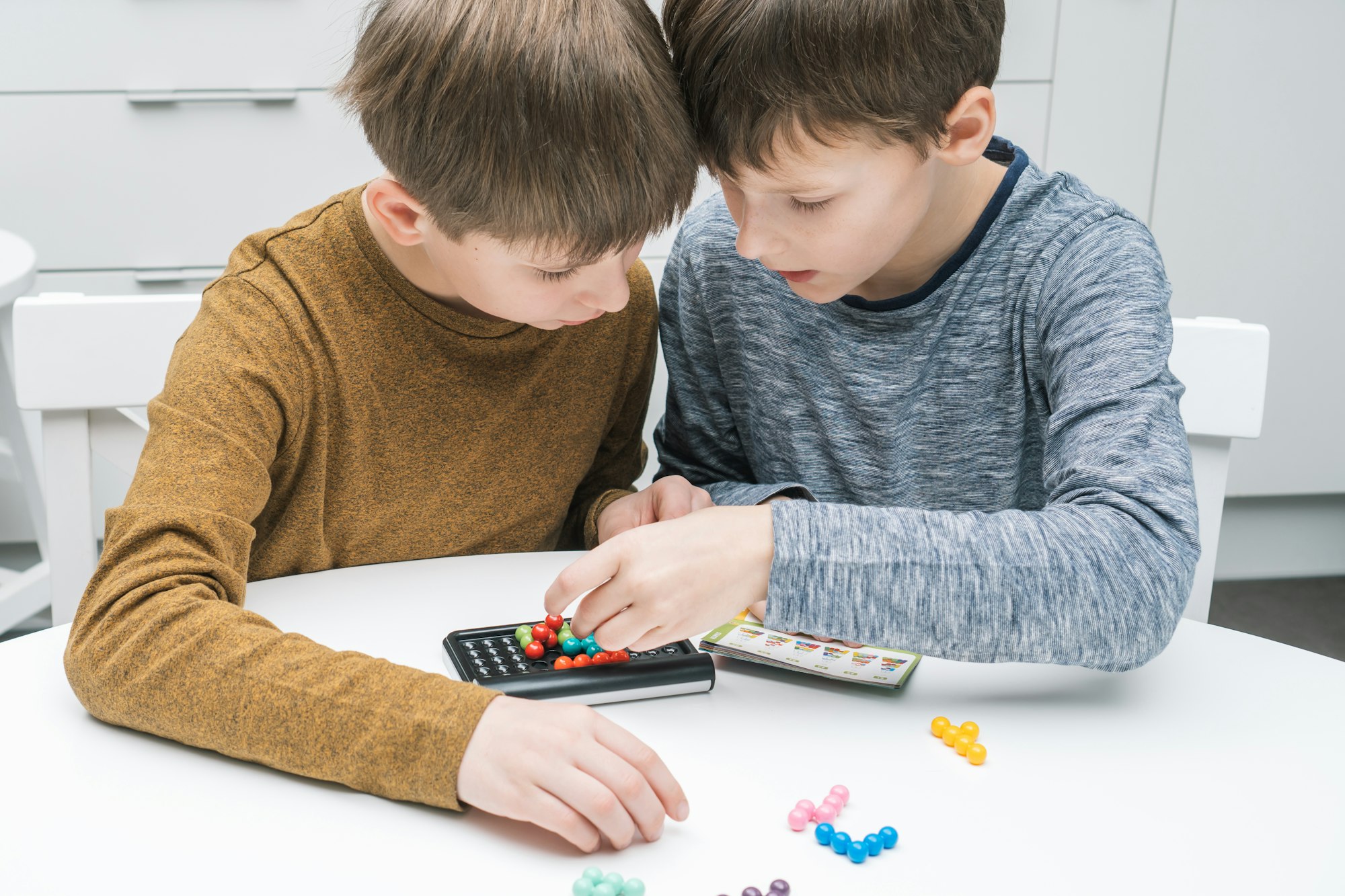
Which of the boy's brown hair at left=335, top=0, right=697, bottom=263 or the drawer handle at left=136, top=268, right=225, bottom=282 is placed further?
the drawer handle at left=136, top=268, right=225, bottom=282

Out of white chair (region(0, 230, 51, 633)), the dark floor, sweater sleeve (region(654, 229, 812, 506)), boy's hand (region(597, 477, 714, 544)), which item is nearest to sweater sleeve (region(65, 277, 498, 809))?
boy's hand (region(597, 477, 714, 544))

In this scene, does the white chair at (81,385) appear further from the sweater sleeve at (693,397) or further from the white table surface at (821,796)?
the sweater sleeve at (693,397)

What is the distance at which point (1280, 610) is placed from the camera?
2.07 m

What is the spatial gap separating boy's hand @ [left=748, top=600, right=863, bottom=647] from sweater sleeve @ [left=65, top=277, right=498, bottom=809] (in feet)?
0.54

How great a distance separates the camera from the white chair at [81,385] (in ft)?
2.84

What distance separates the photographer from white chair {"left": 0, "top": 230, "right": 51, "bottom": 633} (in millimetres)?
1517

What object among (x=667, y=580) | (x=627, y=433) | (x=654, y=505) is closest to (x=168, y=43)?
(x=627, y=433)

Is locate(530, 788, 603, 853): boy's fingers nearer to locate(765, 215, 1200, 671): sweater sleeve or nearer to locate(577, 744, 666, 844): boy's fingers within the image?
locate(577, 744, 666, 844): boy's fingers

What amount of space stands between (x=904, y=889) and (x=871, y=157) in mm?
441

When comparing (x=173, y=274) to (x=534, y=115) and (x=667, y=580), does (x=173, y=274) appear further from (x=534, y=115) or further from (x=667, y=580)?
(x=667, y=580)

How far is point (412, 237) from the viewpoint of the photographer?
0.76 metres

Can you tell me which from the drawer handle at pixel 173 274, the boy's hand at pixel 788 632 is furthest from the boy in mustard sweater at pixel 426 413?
the drawer handle at pixel 173 274

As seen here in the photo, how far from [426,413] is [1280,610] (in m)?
1.78

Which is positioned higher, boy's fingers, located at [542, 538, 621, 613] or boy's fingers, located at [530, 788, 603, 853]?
boy's fingers, located at [542, 538, 621, 613]
